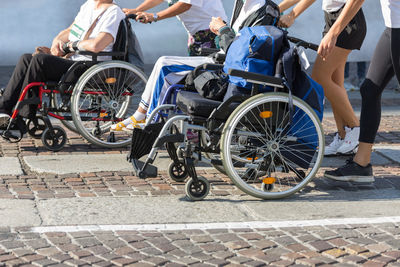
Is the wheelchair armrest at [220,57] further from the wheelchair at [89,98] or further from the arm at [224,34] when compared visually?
the wheelchair at [89,98]

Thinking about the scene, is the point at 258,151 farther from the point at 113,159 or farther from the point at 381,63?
the point at 113,159

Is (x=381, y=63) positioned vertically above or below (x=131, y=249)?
above

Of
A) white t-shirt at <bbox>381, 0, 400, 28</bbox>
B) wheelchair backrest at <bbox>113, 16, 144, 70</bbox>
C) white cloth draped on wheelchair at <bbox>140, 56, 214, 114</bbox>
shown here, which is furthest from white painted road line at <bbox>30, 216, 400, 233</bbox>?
wheelchair backrest at <bbox>113, 16, 144, 70</bbox>

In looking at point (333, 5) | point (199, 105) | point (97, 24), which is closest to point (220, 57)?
point (199, 105)

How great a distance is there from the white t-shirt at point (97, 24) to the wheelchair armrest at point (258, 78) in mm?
1931

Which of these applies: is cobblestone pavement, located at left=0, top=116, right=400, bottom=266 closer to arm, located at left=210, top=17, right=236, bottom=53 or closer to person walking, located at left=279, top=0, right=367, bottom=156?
arm, located at left=210, top=17, right=236, bottom=53

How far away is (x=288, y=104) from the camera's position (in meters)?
5.33

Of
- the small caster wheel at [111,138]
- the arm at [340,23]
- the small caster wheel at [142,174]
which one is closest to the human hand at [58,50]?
the small caster wheel at [111,138]

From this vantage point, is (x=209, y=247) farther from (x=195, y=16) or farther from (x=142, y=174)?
(x=195, y=16)

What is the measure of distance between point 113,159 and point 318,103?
71.7 inches

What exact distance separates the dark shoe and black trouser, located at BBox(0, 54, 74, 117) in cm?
231

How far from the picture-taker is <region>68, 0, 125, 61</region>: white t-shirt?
6.84m

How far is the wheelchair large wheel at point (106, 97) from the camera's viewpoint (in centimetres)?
666

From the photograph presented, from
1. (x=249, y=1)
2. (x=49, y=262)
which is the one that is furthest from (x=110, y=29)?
(x=49, y=262)
